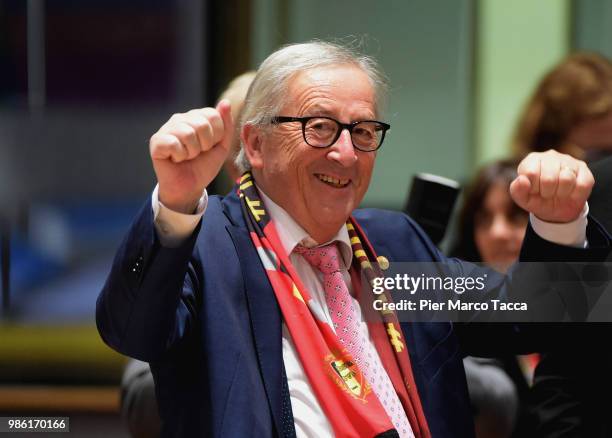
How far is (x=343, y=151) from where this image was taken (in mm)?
1941

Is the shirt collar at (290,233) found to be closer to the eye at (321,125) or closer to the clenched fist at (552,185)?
the eye at (321,125)

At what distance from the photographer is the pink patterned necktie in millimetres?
1897

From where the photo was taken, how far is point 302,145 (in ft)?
6.43

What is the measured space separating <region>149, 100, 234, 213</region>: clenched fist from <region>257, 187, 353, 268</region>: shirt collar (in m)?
0.32

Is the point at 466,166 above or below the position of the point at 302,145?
below

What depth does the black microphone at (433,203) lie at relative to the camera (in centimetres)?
258

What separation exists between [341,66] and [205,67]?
1.98 meters

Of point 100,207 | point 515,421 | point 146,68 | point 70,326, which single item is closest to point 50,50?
point 146,68

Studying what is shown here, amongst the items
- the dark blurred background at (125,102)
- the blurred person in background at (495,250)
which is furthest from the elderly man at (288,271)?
the dark blurred background at (125,102)

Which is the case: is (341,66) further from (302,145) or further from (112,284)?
(112,284)

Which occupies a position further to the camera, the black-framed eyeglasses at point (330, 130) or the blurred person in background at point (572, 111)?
the blurred person in background at point (572, 111)

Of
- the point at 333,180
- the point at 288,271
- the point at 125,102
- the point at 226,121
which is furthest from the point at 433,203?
the point at 125,102

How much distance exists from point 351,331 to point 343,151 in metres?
0.35

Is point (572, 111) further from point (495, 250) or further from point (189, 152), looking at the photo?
point (189, 152)
